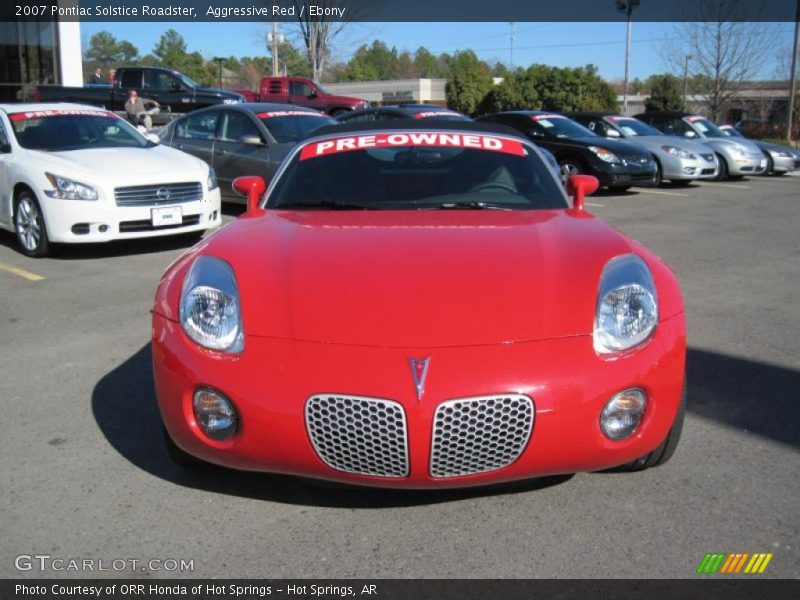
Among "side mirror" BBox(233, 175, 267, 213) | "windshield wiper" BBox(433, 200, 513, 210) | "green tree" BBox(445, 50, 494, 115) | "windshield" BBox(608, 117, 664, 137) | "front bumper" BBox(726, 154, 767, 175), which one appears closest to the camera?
"windshield wiper" BBox(433, 200, 513, 210)

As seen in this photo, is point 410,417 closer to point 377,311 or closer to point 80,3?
point 377,311

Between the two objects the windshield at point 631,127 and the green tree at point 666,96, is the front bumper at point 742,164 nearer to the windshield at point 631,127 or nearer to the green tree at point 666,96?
the windshield at point 631,127

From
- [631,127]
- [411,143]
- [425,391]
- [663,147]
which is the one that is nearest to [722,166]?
[663,147]

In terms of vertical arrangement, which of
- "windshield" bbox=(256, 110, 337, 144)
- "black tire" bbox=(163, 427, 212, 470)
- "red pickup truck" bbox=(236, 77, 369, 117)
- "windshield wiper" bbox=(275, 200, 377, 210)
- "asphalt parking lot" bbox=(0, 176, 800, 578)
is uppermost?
"red pickup truck" bbox=(236, 77, 369, 117)

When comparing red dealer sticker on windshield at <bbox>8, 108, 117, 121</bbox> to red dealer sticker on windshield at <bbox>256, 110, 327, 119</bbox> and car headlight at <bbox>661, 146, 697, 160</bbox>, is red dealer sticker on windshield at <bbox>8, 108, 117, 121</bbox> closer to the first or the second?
red dealer sticker on windshield at <bbox>256, 110, 327, 119</bbox>

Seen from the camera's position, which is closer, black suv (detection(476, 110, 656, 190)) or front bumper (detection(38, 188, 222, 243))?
front bumper (detection(38, 188, 222, 243))

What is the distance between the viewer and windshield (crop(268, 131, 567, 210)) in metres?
4.06

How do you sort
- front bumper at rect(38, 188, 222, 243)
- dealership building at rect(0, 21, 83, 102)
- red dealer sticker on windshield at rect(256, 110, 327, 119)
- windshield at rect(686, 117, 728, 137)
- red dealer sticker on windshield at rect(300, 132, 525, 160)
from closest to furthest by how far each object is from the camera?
red dealer sticker on windshield at rect(300, 132, 525, 160) < front bumper at rect(38, 188, 222, 243) < red dealer sticker on windshield at rect(256, 110, 327, 119) < windshield at rect(686, 117, 728, 137) < dealership building at rect(0, 21, 83, 102)

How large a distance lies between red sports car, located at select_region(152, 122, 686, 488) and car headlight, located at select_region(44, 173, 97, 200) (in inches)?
187

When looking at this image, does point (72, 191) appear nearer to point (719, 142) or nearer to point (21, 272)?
point (21, 272)

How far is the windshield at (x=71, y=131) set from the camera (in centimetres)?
852

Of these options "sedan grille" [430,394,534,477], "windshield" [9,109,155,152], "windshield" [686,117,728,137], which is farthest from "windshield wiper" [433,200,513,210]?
"windshield" [686,117,728,137]

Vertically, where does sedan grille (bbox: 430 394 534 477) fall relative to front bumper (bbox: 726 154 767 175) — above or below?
below

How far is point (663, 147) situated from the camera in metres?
15.9
